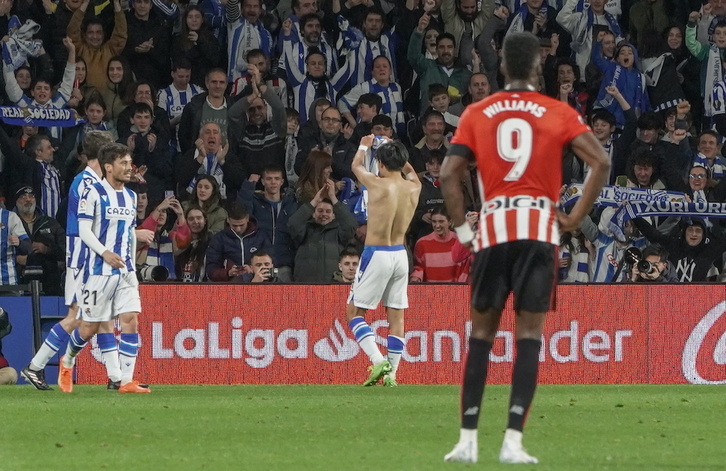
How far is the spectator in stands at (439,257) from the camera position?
16.5m

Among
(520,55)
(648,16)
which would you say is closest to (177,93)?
(648,16)

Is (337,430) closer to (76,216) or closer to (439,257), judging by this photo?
(76,216)

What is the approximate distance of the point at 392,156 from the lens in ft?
45.3

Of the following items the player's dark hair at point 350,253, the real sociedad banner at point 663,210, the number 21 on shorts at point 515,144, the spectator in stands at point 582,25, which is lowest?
the player's dark hair at point 350,253

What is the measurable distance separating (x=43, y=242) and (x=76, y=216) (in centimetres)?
444

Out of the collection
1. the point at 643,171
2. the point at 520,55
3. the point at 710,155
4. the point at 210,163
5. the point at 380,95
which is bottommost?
the point at 520,55

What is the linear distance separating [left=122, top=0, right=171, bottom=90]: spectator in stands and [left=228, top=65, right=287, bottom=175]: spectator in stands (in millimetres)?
1678

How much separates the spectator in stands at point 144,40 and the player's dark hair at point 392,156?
6721mm

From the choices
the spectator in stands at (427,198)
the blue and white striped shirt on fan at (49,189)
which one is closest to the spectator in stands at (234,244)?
the spectator in stands at (427,198)

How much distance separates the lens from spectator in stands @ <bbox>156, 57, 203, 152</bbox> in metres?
19.3

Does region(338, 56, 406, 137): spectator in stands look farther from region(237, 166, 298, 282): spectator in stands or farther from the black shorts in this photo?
the black shorts

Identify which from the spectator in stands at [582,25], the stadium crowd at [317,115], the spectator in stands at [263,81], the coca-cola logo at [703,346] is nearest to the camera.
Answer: the coca-cola logo at [703,346]

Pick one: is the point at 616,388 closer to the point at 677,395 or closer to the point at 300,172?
the point at 677,395

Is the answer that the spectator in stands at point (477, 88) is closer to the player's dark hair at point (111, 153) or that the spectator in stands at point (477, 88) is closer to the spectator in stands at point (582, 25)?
the spectator in stands at point (582, 25)
